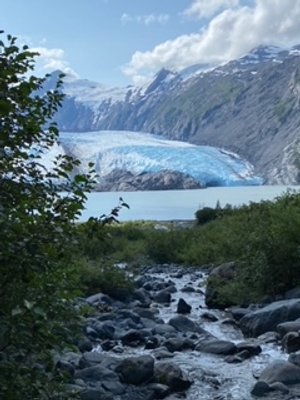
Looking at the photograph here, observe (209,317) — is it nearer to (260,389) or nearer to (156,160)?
(260,389)

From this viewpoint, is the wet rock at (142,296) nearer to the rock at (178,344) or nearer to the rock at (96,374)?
the rock at (178,344)

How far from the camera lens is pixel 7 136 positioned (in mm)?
3186

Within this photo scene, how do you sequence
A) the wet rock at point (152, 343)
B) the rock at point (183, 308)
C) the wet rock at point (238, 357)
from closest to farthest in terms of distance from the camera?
the wet rock at point (238, 357) < the wet rock at point (152, 343) < the rock at point (183, 308)

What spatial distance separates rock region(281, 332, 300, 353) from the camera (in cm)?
1008

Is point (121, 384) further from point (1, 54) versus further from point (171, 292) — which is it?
point (171, 292)

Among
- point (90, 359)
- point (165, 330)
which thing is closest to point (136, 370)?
point (90, 359)

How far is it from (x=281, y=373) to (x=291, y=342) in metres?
1.86

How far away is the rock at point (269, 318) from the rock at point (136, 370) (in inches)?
142

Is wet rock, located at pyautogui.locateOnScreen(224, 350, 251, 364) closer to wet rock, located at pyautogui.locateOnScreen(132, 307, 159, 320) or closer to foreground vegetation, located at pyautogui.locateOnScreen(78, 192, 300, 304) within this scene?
foreground vegetation, located at pyautogui.locateOnScreen(78, 192, 300, 304)

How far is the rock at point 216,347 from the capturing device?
10.2 meters

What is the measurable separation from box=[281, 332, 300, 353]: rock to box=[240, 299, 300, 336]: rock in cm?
121

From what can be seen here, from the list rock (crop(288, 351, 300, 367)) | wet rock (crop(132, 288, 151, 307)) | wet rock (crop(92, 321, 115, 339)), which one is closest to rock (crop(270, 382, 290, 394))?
rock (crop(288, 351, 300, 367))

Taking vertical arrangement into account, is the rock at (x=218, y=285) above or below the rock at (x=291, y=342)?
above

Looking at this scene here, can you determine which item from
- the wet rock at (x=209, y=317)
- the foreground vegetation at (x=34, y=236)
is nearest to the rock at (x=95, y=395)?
the foreground vegetation at (x=34, y=236)
